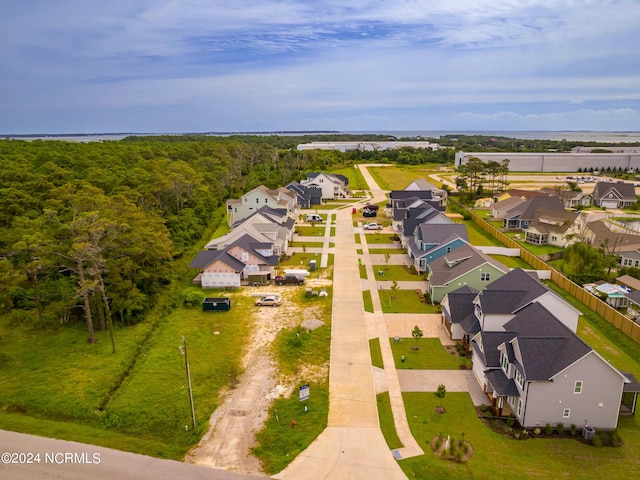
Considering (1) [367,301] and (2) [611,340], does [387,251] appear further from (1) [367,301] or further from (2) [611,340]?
(2) [611,340]

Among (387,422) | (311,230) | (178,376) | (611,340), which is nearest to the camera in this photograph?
(387,422)

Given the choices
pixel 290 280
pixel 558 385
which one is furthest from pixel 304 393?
pixel 290 280

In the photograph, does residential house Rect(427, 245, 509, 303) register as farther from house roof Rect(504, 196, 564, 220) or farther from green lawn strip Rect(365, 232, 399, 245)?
house roof Rect(504, 196, 564, 220)

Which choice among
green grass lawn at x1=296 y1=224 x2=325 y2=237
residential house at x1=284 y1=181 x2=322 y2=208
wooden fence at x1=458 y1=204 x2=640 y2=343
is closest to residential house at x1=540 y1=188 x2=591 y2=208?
wooden fence at x1=458 y1=204 x2=640 y2=343

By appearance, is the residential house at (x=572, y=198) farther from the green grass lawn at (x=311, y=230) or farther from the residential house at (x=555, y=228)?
the green grass lawn at (x=311, y=230)

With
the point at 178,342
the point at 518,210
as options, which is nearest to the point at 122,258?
the point at 178,342

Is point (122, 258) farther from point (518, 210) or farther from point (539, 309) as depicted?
point (518, 210)
